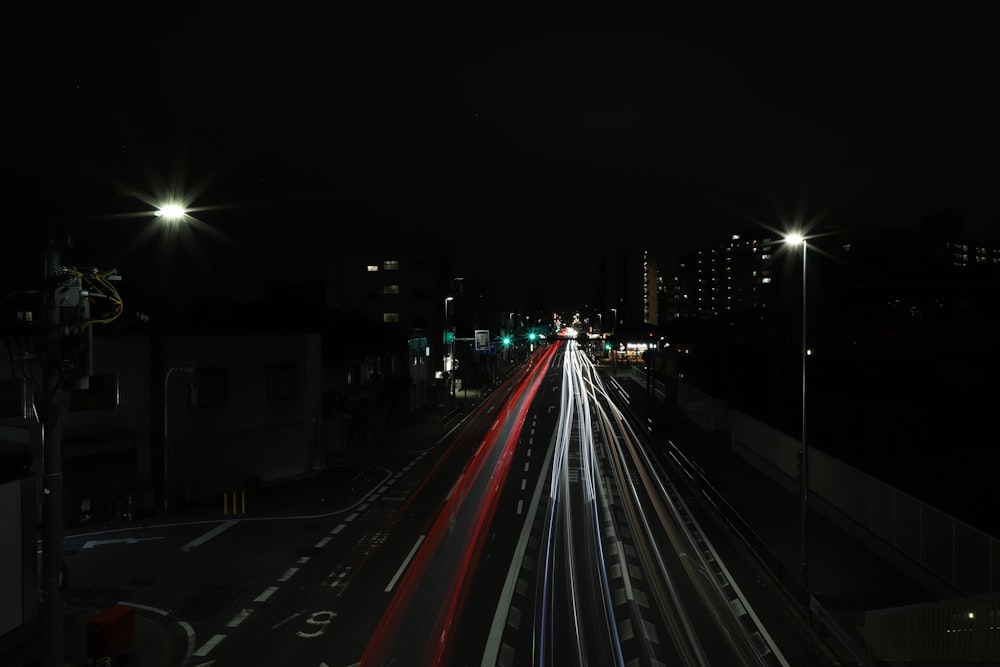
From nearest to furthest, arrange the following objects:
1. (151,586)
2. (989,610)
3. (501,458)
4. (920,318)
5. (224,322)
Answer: (989,610)
(151,586)
(224,322)
(501,458)
(920,318)

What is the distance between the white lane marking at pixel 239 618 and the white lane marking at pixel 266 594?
0.62 meters

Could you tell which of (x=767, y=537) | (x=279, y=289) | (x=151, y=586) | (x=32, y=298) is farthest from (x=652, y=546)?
(x=279, y=289)

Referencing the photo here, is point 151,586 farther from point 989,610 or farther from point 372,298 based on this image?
point 372,298

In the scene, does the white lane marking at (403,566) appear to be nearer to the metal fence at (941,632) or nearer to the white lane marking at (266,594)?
the white lane marking at (266,594)

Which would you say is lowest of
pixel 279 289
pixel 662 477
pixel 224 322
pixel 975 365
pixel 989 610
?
pixel 662 477

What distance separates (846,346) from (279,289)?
63878mm

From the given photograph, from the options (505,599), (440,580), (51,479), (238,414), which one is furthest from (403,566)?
(238,414)

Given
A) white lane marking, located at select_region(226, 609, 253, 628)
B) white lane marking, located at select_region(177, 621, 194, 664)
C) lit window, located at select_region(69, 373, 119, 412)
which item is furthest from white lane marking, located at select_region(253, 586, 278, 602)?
lit window, located at select_region(69, 373, 119, 412)

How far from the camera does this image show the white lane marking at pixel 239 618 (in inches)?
548

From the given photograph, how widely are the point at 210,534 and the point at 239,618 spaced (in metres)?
7.51

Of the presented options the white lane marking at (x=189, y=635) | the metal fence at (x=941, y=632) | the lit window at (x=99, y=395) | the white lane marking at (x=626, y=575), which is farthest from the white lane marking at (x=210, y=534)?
the metal fence at (x=941, y=632)

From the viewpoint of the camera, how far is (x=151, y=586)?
16312 mm

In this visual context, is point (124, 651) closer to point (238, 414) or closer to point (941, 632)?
point (238, 414)

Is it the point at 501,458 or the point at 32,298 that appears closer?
the point at 32,298
